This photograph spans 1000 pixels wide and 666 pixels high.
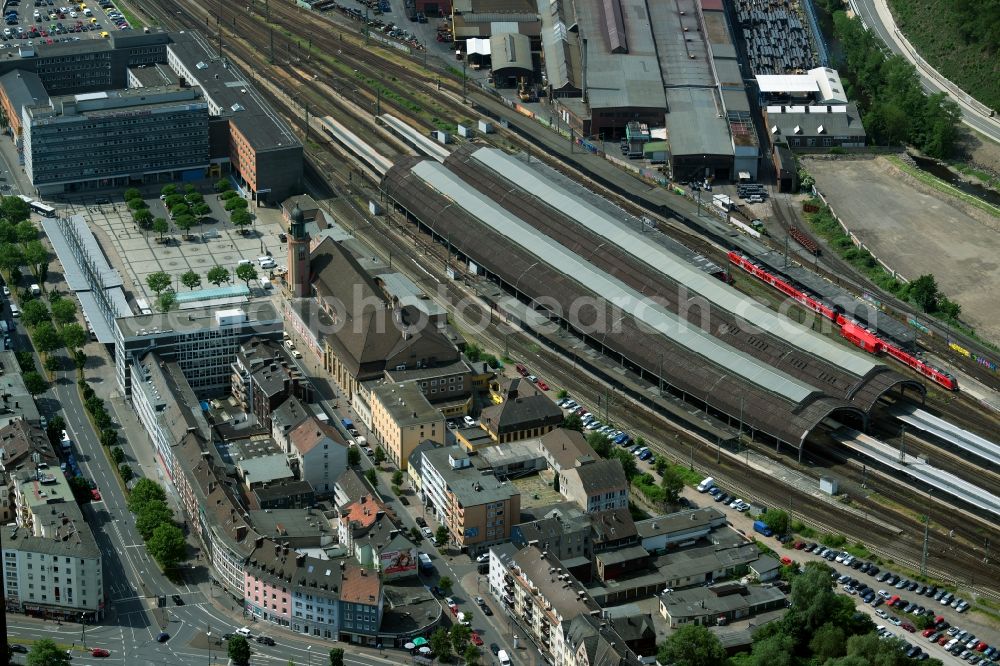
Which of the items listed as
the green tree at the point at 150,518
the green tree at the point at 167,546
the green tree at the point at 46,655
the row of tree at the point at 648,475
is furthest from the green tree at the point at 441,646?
the green tree at the point at 46,655

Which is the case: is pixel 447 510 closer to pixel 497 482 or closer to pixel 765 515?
pixel 497 482

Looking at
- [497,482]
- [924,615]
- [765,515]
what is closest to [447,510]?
[497,482]

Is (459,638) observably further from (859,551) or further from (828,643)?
(859,551)

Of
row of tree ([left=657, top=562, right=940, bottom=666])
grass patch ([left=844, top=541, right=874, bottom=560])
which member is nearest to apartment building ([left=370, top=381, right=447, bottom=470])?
row of tree ([left=657, top=562, right=940, bottom=666])

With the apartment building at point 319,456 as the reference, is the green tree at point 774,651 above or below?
below

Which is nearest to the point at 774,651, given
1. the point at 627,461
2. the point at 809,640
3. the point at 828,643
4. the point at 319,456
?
the point at 828,643

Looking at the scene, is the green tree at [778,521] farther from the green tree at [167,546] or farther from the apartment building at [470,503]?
the green tree at [167,546]
